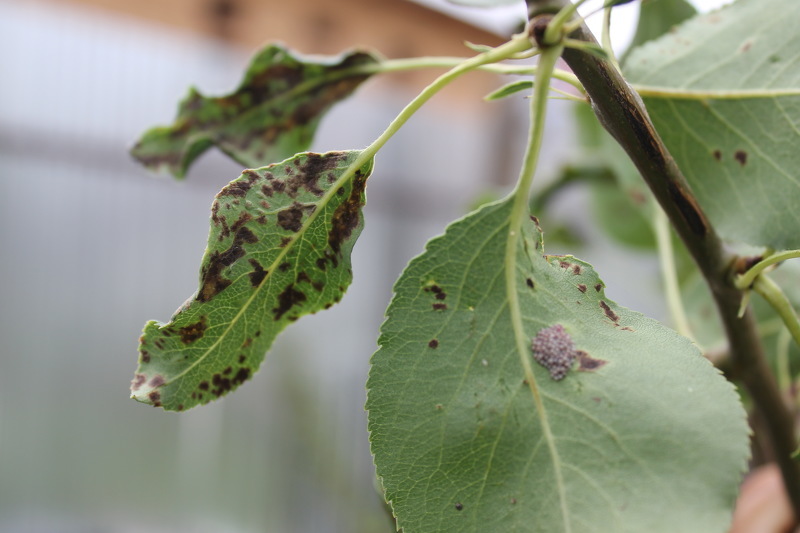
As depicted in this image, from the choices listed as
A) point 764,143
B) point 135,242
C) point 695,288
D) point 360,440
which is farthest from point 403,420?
point 360,440

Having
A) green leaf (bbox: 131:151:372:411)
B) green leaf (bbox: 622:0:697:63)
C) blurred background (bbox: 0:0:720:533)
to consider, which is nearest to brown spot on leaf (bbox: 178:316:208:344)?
green leaf (bbox: 131:151:372:411)

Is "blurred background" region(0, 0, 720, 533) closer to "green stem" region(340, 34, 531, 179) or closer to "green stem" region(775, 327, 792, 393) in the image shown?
"green stem" region(775, 327, 792, 393)

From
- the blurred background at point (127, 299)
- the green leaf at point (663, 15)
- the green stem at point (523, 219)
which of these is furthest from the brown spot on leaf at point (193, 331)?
the blurred background at point (127, 299)

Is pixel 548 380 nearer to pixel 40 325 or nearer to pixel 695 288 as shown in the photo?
pixel 695 288

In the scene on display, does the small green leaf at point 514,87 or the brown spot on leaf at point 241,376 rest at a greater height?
the small green leaf at point 514,87

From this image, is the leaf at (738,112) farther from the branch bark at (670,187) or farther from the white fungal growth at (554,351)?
the white fungal growth at (554,351)

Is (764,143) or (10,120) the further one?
(10,120)
